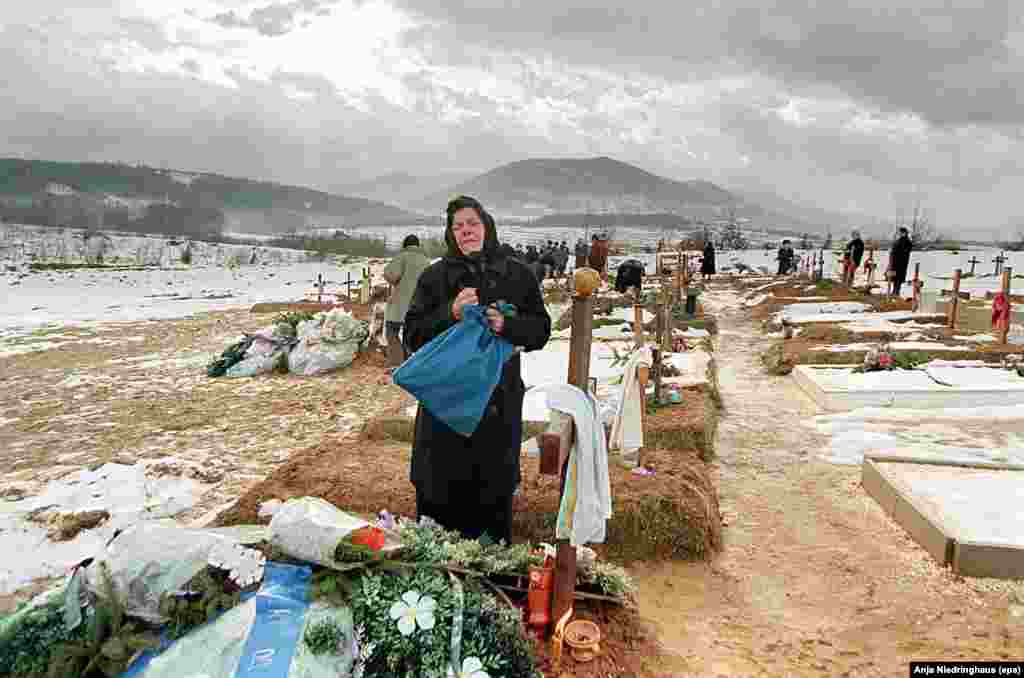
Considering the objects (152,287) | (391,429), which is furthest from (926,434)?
(152,287)

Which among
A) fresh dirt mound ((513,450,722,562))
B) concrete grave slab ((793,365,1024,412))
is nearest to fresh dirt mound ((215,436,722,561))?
fresh dirt mound ((513,450,722,562))

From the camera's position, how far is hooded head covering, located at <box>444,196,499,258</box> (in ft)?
9.55

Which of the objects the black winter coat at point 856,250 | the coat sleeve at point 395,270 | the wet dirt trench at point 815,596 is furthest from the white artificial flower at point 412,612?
the black winter coat at point 856,250

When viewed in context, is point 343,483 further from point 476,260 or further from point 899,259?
point 899,259

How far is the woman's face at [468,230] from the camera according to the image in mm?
2896

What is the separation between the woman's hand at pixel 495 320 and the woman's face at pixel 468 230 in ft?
1.19

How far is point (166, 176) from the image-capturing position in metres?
111

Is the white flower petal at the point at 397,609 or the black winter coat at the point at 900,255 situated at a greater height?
the black winter coat at the point at 900,255

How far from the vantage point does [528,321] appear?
283 cm

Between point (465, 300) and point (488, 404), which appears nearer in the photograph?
point (465, 300)

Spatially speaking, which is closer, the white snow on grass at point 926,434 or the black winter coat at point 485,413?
the black winter coat at point 485,413

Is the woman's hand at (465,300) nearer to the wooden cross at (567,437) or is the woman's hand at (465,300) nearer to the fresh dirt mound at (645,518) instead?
the wooden cross at (567,437)

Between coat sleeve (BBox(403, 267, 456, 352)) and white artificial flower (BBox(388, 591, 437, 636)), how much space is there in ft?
3.59

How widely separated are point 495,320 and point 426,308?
42 cm
